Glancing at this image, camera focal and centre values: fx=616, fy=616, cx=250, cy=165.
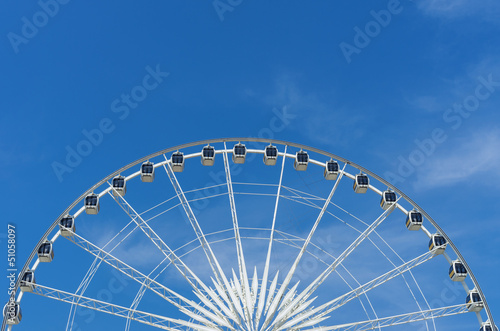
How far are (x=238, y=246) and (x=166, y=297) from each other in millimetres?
4429

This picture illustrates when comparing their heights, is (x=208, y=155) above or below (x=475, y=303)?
above

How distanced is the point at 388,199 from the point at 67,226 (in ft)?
59.0

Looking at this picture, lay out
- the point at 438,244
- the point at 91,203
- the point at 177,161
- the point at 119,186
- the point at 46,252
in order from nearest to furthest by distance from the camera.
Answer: the point at 46,252 < the point at 438,244 < the point at 91,203 < the point at 119,186 < the point at 177,161

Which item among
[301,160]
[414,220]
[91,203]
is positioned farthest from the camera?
[301,160]

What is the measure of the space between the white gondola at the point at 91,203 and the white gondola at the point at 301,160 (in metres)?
11.7

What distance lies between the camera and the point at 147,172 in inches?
1393

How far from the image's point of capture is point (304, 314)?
29672mm

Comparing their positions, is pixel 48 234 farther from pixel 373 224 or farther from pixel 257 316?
pixel 373 224

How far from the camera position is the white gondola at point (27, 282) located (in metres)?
31.1

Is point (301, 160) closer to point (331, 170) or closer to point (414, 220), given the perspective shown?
point (331, 170)

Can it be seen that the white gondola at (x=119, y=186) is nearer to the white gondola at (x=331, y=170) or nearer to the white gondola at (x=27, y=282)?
the white gondola at (x=27, y=282)

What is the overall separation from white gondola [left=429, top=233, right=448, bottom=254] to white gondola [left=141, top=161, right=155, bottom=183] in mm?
16165

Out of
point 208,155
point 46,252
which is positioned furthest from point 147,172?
point 46,252

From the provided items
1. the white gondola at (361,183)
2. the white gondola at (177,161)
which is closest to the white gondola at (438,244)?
the white gondola at (361,183)
